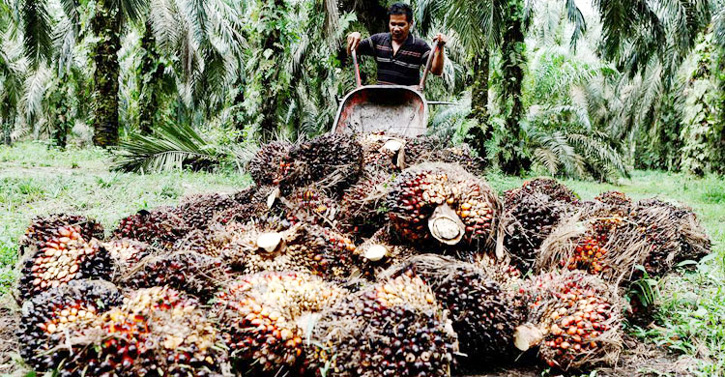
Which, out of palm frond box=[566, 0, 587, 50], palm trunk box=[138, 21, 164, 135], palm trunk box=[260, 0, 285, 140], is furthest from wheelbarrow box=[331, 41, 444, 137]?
palm trunk box=[138, 21, 164, 135]

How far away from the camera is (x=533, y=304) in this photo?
2256mm

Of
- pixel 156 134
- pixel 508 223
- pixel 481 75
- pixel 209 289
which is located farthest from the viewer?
pixel 481 75

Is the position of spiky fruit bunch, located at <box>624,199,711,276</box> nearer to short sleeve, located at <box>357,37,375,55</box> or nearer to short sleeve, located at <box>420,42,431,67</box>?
short sleeve, located at <box>420,42,431,67</box>

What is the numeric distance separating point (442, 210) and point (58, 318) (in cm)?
172

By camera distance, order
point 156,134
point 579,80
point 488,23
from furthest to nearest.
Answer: point 579,80, point 156,134, point 488,23

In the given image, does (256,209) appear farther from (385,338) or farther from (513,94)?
(513,94)

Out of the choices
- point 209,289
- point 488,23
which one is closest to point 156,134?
point 488,23

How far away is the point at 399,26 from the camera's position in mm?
4910

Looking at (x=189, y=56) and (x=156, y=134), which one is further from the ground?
(x=189, y=56)

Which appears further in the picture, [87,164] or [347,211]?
[87,164]

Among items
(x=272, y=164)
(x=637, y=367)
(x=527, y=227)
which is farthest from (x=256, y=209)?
(x=637, y=367)

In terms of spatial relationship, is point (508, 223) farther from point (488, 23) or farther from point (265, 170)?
point (488, 23)

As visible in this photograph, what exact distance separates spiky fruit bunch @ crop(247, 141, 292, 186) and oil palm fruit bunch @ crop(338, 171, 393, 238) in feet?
1.54

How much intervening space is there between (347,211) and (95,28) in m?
8.52
